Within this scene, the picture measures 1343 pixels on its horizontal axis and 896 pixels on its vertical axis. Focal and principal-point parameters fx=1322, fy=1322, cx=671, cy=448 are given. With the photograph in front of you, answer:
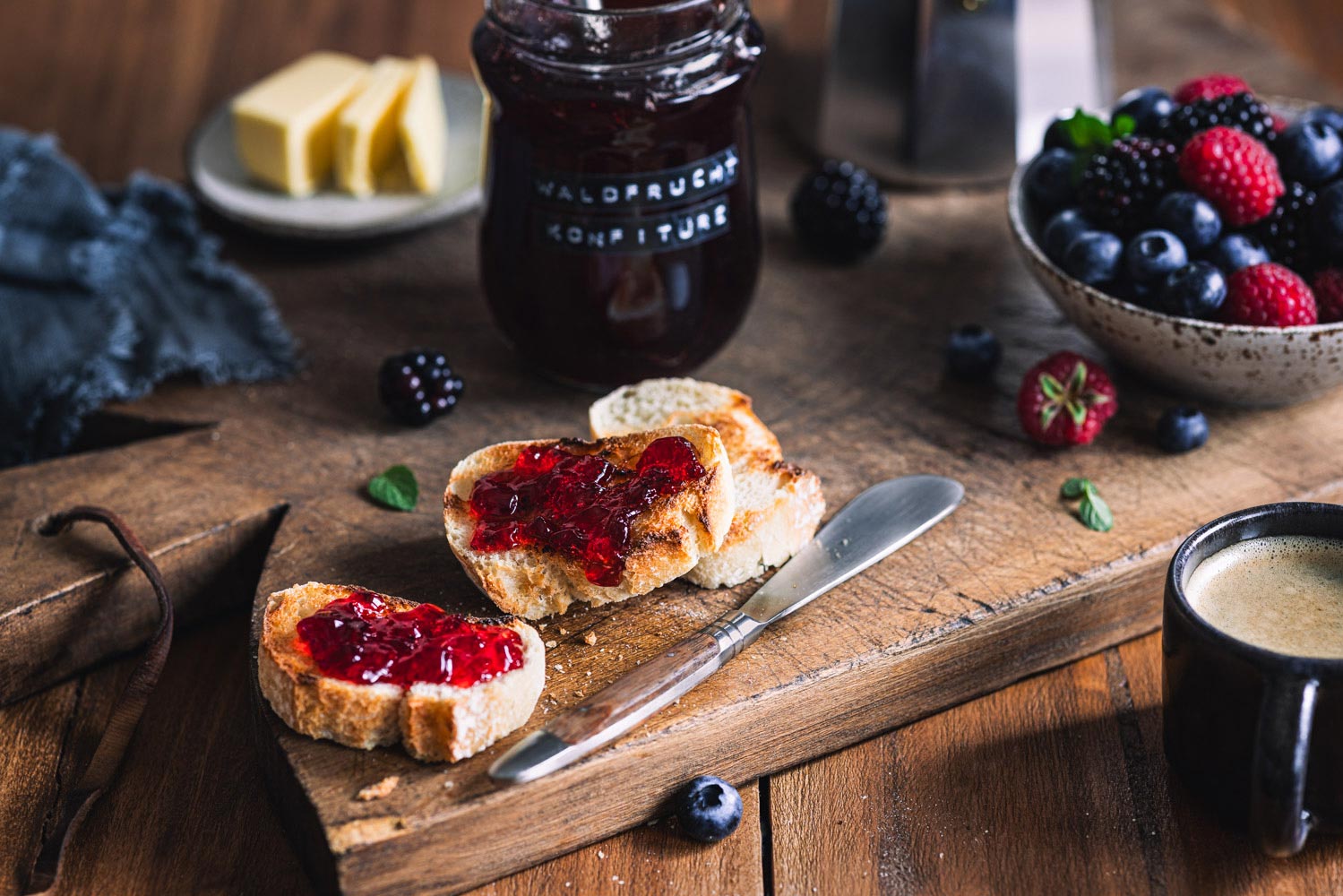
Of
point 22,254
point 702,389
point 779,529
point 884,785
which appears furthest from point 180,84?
point 884,785

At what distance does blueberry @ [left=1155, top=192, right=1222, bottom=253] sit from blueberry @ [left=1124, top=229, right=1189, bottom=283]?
0.5 inches

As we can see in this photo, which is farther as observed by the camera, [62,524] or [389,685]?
[62,524]

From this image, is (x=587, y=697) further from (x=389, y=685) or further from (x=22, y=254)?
(x=22, y=254)

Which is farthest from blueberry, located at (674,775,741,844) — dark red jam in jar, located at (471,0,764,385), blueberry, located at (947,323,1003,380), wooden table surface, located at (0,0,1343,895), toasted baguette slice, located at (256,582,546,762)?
blueberry, located at (947,323,1003,380)

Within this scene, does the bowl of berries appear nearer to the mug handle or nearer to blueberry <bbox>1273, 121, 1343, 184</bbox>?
blueberry <bbox>1273, 121, 1343, 184</bbox>

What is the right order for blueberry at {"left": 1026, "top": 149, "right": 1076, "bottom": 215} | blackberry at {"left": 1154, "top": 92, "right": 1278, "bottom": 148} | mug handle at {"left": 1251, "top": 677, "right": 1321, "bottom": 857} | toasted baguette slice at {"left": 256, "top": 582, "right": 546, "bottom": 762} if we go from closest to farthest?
mug handle at {"left": 1251, "top": 677, "right": 1321, "bottom": 857} → toasted baguette slice at {"left": 256, "top": 582, "right": 546, "bottom": 762} → blackberry at {"left": 1154, "top": 92, "right": 1278, "bottom": 148} → blueberry at {"left": 1026, "top": 149, "right": 1076, "bottom": 215}

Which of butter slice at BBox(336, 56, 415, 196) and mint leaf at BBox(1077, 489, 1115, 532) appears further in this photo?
butter slice at BBox(336, 56, 415, 196)

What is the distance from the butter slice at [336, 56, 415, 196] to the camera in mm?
2654

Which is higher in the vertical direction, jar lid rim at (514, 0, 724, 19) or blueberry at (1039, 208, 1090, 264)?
jar lid rim at (514, 0, 724, 19)

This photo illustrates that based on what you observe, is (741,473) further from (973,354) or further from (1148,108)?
(1148,108)

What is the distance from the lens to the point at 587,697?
1631 millimetres

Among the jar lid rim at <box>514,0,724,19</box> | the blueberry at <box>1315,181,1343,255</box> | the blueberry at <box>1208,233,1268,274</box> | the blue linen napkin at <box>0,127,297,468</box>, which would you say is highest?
the jar lid rim at <box>514,0,724,19</box>

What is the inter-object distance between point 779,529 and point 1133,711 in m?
0.54

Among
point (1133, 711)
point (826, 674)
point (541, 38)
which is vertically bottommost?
point (1133, 711)
